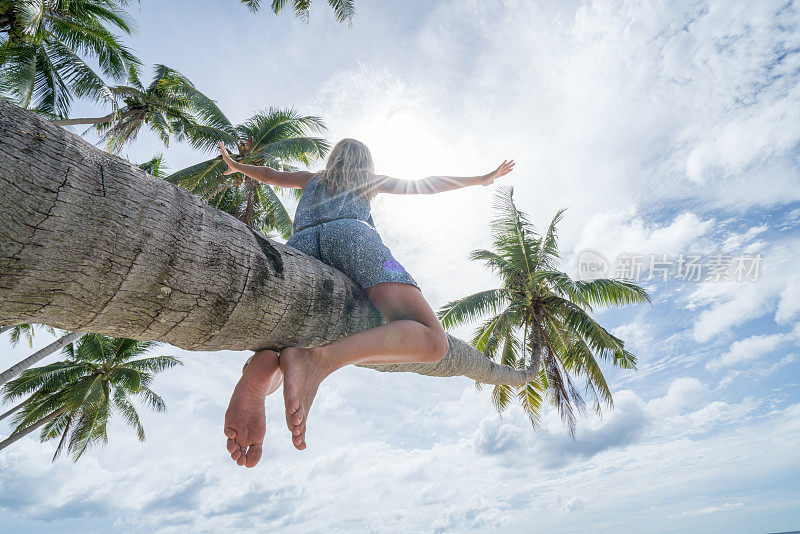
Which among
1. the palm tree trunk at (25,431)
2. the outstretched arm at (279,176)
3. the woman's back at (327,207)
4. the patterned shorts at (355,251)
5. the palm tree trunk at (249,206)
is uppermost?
the palm tree trunk at (249,206)

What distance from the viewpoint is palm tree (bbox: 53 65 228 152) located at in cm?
1001

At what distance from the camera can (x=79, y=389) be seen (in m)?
12.7

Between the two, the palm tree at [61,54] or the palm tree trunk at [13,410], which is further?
the palm tree trunk at [13,410]

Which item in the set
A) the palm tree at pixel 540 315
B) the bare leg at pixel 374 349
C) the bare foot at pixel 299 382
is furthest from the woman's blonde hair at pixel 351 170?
the palm tree at pixel 540 315

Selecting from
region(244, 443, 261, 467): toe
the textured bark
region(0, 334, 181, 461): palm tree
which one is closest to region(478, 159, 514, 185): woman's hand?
the textured bark

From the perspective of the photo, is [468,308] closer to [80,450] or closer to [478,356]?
[478,356]

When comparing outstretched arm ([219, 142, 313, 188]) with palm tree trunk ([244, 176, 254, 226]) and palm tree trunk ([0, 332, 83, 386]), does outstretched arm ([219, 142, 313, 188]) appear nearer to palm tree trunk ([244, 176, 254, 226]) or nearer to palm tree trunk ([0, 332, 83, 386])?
palm tree trunk ([0, 332, 83, 386])

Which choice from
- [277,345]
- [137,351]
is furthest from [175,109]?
[277,345]

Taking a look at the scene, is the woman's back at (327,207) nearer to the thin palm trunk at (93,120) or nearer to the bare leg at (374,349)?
the bare leg at (374,349)

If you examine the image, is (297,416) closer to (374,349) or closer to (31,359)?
(374,349)

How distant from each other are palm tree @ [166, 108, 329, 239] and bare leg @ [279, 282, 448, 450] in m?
8.86

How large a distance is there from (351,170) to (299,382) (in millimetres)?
1279

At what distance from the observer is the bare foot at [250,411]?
4.93 feet

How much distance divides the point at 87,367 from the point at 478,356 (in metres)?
15.1
